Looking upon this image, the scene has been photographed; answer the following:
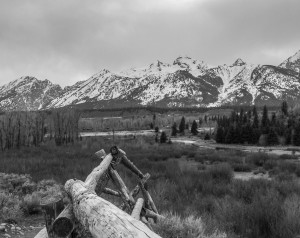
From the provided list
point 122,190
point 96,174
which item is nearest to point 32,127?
point 122,190

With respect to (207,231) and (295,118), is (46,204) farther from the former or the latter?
(295,118)

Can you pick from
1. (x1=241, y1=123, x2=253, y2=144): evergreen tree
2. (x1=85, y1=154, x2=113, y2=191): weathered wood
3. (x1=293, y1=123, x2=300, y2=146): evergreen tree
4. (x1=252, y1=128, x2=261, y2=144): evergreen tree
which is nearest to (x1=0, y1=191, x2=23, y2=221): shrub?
(x1=85, y1=154, x2=113, y2=191): weathered wood

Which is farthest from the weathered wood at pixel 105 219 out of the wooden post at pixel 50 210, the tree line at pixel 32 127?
the tree line at pixel 32 127

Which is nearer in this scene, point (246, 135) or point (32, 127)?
point (32, 127)

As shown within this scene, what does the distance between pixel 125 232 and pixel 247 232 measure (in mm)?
4366

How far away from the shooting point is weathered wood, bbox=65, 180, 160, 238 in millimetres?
3387

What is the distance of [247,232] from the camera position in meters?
7.02

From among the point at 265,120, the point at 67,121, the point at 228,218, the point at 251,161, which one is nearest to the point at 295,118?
the point at 265,120

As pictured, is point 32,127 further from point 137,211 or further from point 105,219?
point 105,219

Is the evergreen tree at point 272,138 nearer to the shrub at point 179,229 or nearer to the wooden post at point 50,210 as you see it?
the shrub at point 179,229

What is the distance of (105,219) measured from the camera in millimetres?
3748

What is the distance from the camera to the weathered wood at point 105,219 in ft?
11.1

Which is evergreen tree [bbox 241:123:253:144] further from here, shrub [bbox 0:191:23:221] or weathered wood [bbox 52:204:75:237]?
weathered wood [bbox 52:204:75:237]

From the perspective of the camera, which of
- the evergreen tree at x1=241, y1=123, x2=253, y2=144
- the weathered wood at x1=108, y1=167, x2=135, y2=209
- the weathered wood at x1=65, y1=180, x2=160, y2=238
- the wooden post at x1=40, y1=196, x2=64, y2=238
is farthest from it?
the evergreen tree at x1=241, y1=123, x2=253, y2=144
